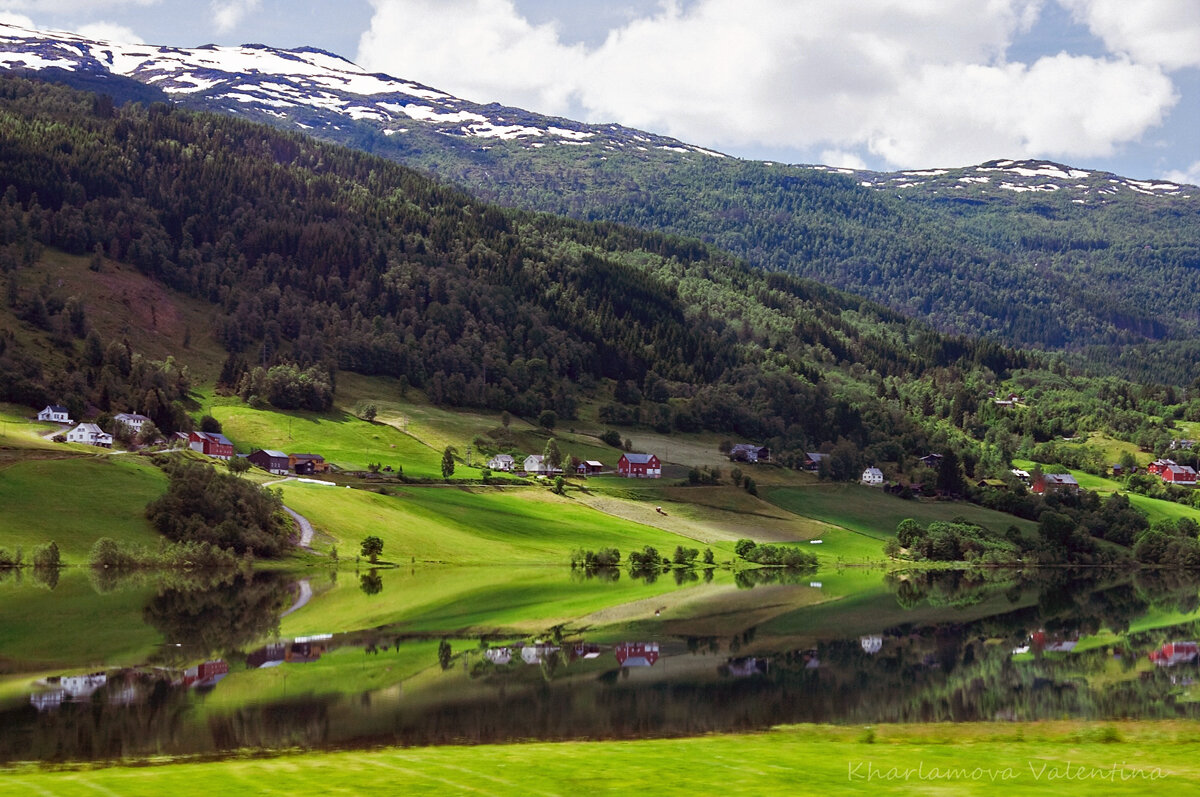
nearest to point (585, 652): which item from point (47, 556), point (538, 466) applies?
point (47, 556)

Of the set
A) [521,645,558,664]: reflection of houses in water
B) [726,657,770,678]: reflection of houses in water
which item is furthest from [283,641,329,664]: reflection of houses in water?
[726,657,770,678]: reflection of houses in water

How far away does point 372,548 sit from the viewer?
4638 inches

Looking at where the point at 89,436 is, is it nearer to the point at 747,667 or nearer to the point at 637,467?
the point at 637,467

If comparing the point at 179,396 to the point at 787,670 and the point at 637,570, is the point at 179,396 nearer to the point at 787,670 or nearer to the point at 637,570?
the point at 637,570

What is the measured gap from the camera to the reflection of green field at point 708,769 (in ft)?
102

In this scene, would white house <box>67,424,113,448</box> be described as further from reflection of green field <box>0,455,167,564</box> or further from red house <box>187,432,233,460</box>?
reflection of green field <box>0,455,167,564</box>

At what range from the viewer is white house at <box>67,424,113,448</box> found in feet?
473

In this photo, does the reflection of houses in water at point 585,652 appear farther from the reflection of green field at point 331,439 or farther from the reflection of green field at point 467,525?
the reflection of green field at point 331,439

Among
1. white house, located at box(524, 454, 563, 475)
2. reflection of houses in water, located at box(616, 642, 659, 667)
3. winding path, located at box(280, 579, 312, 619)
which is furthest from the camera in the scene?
white house, located at box(524, 454, 563, 475)

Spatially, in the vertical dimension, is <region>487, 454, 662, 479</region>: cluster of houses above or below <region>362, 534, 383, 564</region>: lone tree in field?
above

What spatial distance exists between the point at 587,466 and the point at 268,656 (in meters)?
131

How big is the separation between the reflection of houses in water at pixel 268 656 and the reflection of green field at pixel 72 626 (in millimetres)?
5388

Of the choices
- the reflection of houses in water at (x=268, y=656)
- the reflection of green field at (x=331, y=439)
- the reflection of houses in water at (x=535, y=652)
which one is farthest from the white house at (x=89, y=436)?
the reflection of houses in water at (x=535, y=652)

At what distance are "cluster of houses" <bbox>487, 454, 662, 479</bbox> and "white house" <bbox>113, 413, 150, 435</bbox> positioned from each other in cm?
5181
